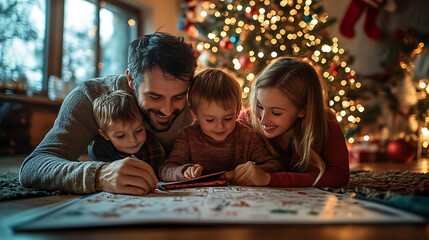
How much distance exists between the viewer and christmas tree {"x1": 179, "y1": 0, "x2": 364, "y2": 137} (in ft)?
8.77

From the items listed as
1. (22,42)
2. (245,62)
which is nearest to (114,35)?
(22,42)

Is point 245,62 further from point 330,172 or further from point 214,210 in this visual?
point 214,210

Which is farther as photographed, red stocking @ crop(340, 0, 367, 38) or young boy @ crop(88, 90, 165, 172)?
red stocking @ crop(340, 0, 367, 38)

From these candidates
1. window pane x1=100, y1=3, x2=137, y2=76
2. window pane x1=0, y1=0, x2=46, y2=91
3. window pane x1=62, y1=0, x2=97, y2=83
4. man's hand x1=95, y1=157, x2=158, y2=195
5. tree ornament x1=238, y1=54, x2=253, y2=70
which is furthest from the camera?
window pane x1=100, y1=3, x2=137, y2=76

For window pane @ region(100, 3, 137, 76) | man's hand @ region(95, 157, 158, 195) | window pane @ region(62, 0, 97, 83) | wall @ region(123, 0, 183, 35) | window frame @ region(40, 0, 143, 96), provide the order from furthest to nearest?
wall @ region(123, 0, 183, 35) → window pane @ region(100, 3, 137, 76) → window pane @ region(62, 0, 97, 83) → window frame @ region(40, 0, 143, 96) → man's hand @ region(95, 157, 158, 195)

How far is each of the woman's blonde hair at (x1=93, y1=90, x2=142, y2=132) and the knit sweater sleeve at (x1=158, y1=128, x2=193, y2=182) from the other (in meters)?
0.20

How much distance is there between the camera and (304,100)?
4.23 feet

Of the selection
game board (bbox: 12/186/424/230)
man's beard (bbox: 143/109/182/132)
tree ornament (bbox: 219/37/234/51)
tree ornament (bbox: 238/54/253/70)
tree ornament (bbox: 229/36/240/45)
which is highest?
tree ornament (bbox: 229/36/240/45)

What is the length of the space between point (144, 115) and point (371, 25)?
329 centimetres

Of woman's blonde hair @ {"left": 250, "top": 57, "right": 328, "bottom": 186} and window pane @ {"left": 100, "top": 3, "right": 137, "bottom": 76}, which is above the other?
window pane @ {"left": 100, "top": 3, "right": 137, "bottom": 76}

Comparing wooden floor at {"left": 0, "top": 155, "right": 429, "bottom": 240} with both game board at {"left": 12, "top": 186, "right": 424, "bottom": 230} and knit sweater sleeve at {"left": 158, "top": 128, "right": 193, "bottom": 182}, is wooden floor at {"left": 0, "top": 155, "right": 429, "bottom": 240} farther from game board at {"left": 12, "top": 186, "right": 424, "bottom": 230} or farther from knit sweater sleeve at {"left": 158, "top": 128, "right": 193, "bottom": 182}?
knit sweater sleeve at {"left": 158, "top": 128, "right": 193, "bottom": 182}

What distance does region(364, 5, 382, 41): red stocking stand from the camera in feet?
11.9

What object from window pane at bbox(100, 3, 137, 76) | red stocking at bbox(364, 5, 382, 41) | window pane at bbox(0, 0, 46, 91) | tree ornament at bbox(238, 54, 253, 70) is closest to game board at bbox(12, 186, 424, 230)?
tree ornament at bbox(238, 54, 253, 70)

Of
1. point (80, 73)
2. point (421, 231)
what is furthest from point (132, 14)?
point (421, 231)
